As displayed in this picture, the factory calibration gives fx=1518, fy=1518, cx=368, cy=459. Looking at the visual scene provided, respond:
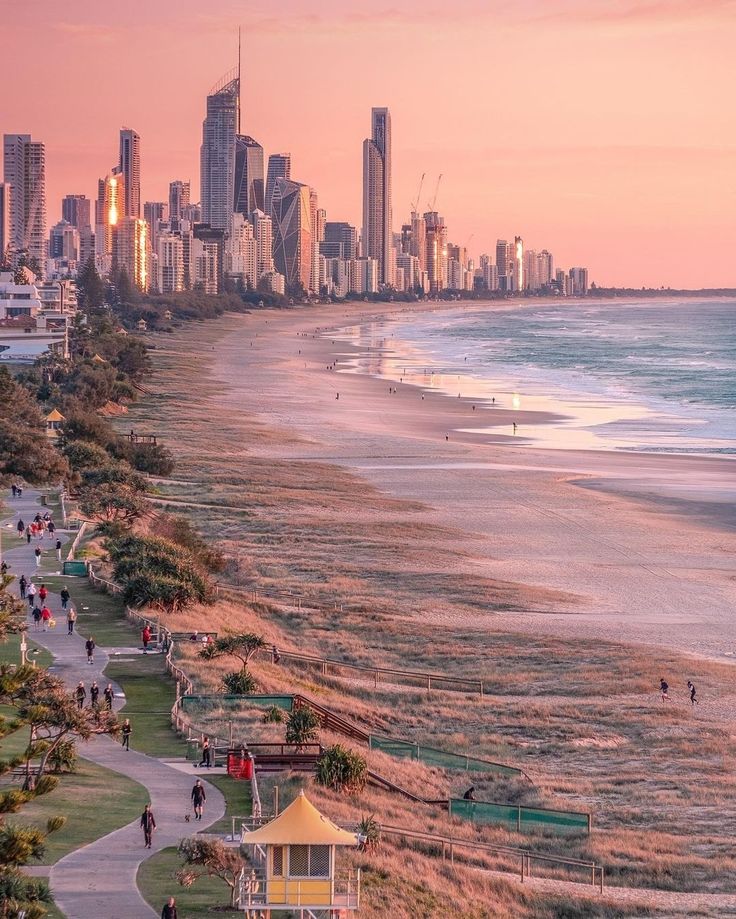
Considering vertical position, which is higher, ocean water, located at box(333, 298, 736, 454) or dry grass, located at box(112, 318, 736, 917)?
ocean water, located at box(333, 298, 736, 454)

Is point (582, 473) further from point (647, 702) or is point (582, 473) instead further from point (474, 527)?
point (647, 702)

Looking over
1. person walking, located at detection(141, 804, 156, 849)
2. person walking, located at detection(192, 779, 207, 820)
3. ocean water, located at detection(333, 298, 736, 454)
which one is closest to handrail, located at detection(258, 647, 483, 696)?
person walking, located at detection(192, 779, 207, 820)

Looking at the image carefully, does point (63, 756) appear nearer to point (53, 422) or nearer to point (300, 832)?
point (300, 832)

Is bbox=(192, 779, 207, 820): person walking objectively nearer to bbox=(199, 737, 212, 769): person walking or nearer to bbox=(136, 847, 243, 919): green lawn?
bbox=(136, 847, 243, 919): green lawn

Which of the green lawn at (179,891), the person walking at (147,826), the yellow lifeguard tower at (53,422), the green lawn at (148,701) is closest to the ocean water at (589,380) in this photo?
the yellow lifeguard tower at (53,422)

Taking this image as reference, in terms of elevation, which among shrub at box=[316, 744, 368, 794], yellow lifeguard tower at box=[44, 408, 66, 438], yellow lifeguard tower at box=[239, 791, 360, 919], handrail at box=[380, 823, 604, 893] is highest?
yellow lifeguard tower at box=[44, 408, 66, 438]

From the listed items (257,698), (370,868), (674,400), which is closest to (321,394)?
(674,400)

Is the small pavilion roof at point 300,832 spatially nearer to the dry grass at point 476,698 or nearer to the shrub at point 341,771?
the dry grass at point 476,698
